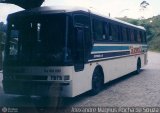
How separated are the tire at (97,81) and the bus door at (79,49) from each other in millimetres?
1603

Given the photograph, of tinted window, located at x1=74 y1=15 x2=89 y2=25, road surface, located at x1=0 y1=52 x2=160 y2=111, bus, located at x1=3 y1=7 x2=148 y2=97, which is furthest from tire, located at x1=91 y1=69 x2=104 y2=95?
tinted window, located at x1=74 y1=15 x2=89 y2=25

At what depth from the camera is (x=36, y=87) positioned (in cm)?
962

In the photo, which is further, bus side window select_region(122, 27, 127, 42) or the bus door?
bus side window select_region(122, 27, 127, 42)

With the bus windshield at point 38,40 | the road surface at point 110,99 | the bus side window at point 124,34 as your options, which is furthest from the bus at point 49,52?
the bus side window at point 124,34

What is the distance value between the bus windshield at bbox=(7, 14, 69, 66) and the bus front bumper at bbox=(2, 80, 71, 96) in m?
0.61

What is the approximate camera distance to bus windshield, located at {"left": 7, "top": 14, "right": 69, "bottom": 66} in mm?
9391

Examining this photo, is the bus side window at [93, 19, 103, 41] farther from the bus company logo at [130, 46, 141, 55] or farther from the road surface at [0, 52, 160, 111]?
the bus company logo at [130, 46, 141, 55]

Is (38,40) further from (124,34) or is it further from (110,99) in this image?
(124,34)

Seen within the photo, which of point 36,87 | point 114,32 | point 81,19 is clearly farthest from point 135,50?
point 36,87

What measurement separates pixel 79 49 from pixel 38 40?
1326 millimetres

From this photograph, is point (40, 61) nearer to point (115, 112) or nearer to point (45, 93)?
point (45, 93)

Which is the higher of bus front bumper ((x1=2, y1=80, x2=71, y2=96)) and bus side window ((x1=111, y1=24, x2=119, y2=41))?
bus side window ((x1=111, y1=24, x2=119, y2=41))

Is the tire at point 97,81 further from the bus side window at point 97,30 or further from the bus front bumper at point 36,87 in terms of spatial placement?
the bus front bumper at point 36,87

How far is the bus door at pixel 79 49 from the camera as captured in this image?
31.8 feet
